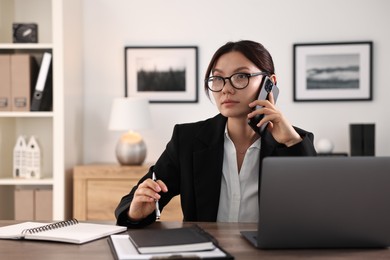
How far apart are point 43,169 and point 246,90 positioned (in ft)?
8.82

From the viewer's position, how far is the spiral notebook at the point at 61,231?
1.66 metres

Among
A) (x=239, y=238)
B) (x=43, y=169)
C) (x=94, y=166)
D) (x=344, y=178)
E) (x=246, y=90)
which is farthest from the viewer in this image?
(x=43, y=169)

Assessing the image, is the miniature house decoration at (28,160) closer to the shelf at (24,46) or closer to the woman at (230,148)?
the shelf at (24,46)

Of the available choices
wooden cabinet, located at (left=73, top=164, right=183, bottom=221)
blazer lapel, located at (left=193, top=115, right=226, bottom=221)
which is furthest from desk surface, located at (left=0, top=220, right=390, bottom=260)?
wooden cabinet, located at (left=73, top=164, right=183, bottom=221)

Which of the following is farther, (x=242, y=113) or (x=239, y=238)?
(x=242, y=113)

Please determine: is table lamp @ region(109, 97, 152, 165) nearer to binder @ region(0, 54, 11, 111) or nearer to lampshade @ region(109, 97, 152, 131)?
lampshade @ region(109, 97, 152, 131)

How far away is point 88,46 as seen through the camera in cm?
464

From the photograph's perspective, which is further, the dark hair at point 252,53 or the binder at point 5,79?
the binder at point 5,79

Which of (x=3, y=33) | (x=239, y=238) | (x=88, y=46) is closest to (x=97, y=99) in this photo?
(x=88, y=46)

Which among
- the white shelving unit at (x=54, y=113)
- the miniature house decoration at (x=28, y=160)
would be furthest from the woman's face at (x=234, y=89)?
the miniature house decoration at (x=28, y=160)

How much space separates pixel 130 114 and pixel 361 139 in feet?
5.27

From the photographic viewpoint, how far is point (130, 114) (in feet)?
14.0

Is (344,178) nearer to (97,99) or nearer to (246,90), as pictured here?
(246,90)

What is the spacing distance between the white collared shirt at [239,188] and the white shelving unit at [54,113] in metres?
2.14
